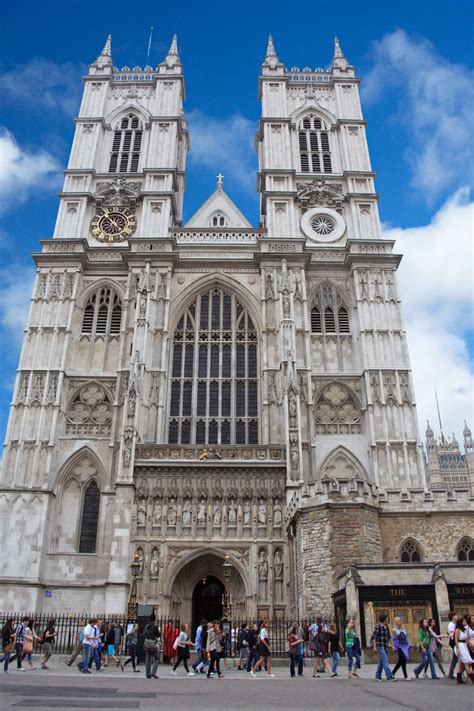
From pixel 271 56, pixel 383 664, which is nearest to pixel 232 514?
pixel 383 664

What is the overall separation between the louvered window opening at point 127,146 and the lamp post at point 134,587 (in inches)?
901

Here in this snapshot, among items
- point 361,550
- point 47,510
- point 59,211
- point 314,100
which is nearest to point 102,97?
point 59,211

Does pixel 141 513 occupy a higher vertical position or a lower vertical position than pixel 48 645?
higher

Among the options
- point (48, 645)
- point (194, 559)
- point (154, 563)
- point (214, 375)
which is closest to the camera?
point (48, 645)

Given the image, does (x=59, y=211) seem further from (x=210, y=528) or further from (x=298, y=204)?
(x=210, y=528)

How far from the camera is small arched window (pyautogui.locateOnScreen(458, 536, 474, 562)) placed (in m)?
21.1

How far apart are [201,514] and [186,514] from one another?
60cm

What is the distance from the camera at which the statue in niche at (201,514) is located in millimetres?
24375

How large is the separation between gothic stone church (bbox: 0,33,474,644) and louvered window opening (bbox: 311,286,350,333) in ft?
0.39

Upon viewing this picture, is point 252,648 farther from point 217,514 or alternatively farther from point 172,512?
point 172,512

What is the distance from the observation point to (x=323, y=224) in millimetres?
34375

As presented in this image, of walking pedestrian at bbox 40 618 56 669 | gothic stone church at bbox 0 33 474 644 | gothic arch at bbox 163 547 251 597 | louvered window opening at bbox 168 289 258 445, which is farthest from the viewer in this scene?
louvered window opening at bbox 168 289 258 445

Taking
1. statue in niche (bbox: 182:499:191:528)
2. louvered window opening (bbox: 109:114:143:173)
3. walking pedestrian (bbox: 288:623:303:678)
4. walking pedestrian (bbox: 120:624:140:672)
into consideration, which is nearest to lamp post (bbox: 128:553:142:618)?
statue in niche (bbox: 182:499:191:528)

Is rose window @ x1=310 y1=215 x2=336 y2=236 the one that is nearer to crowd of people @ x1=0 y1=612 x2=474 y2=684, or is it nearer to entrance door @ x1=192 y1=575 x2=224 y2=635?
entrance door @ x1=192 y1=575 x2=224 y2=635
